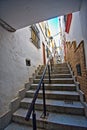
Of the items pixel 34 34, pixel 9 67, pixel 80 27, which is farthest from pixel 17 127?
pixel 34 34

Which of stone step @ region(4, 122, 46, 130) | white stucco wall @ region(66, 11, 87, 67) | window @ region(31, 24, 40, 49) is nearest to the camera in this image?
white stucco wall @ region(66, 11, 87, 67)

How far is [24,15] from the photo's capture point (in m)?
2.37

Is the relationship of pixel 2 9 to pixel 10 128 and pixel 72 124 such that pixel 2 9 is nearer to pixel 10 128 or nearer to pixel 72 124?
pixel 10 128

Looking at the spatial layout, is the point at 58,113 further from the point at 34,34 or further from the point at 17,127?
the point at 34,34

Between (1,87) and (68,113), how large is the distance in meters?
1.47

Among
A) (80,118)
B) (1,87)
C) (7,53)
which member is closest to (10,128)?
(1,87)

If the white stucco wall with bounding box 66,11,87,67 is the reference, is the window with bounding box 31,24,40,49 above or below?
above

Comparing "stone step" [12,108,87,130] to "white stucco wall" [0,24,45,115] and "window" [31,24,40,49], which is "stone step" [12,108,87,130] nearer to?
"white stucco wall" [0,24,45,115]

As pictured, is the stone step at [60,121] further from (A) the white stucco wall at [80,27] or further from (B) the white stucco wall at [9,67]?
(A) the white stucco wall at [80,27]

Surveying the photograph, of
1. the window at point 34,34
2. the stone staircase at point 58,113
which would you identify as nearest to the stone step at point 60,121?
the stone staircase at point 58,113

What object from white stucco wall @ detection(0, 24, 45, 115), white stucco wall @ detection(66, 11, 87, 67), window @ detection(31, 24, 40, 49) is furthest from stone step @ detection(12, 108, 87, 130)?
window @ detection(31, 24, 40, 49)

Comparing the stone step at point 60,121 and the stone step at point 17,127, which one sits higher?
the stone step at point 60,121

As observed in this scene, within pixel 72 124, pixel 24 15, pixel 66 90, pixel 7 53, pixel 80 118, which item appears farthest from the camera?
pixel 66 90

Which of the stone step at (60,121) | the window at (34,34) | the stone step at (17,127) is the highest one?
the window at (34,34)
